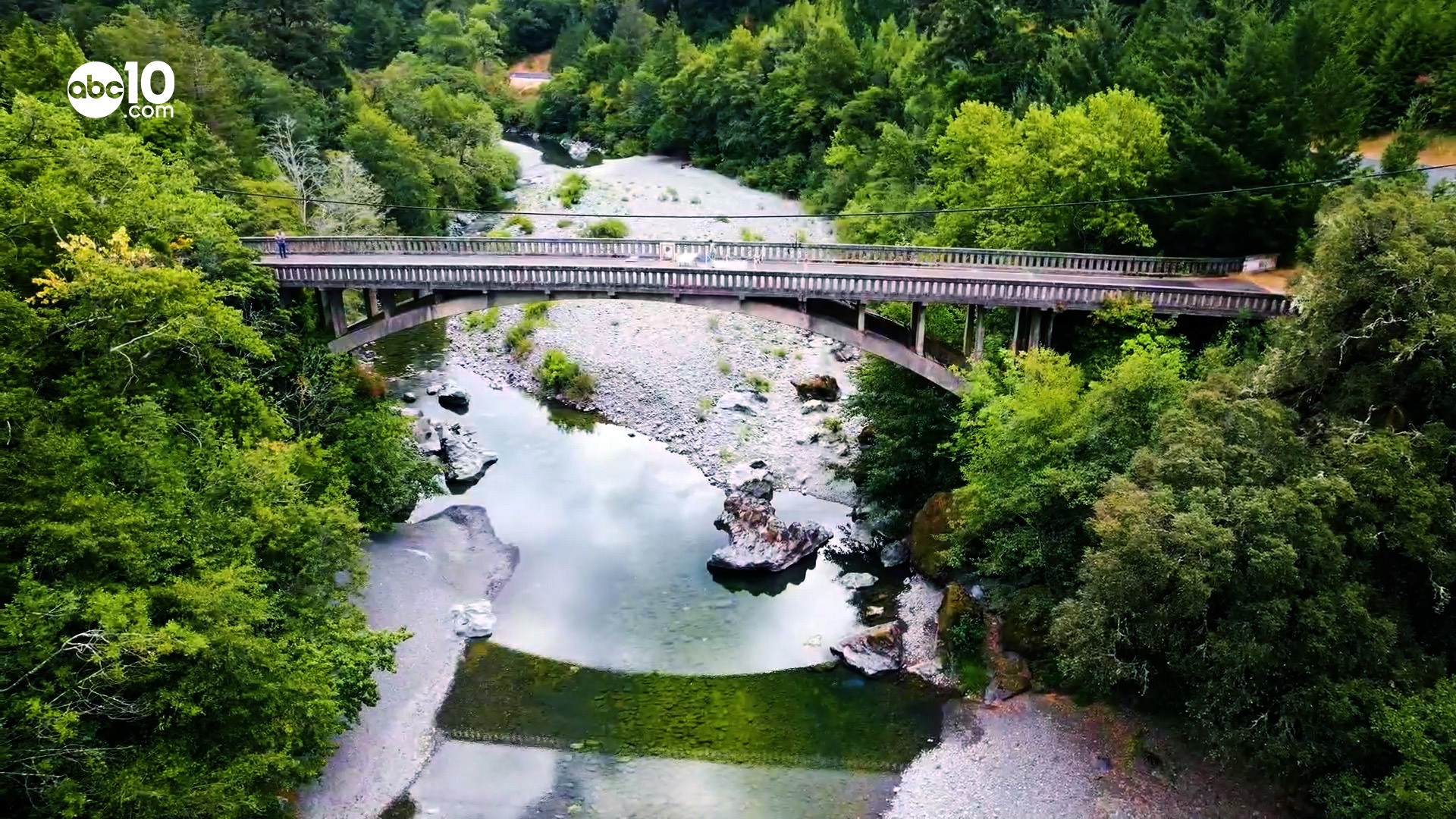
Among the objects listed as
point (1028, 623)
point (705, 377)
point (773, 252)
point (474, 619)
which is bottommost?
point (474, 619)

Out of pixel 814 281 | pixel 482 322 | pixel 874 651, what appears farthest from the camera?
pixel 482 322

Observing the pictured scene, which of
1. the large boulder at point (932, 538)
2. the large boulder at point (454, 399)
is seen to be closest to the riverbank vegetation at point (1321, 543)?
the large boulder at point (932, 538)

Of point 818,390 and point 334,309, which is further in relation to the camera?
point 818,390

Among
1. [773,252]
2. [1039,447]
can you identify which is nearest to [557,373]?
[773,252]

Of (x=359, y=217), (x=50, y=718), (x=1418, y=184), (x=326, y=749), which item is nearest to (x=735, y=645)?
(x=326, y=749)

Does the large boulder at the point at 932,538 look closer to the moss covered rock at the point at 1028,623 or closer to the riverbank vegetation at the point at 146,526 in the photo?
the moss covered rock at the point at 1028,623

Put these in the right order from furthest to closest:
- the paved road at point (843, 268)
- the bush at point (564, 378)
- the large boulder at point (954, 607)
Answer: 1. the bush at point (564, 378)
2. the paved road at point (843, 268)
3. the large boulder at point (954, 607)

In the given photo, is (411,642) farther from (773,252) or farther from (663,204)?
(663,204)
